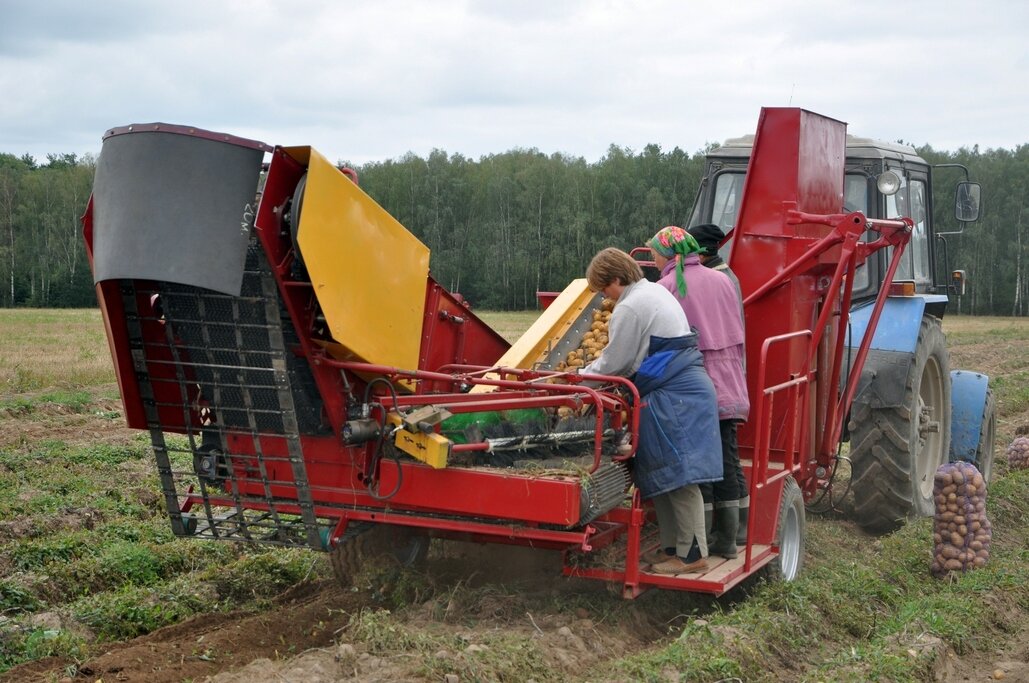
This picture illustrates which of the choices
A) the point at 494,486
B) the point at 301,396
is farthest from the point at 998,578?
the point at 301,396

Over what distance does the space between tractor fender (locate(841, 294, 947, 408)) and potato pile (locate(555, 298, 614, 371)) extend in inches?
63.2

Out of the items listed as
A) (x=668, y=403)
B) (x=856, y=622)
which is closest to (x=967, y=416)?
(x=856, y=622)

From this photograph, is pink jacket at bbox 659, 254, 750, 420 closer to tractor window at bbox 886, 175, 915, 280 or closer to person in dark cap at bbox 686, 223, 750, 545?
person in dark cap at bbox 686, 223, 750, 545

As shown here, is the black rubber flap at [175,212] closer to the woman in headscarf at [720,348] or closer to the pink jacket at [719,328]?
the woman in headscarf at [720,348]

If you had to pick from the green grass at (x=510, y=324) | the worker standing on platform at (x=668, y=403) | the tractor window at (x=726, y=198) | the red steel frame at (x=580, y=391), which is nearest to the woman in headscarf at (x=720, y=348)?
the red steel frame at (x=580, y=391)

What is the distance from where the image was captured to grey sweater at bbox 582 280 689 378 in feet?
17.3

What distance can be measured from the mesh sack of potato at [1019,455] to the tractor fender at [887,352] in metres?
3.11

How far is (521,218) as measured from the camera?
47.1 m

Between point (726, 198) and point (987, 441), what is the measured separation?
297cm

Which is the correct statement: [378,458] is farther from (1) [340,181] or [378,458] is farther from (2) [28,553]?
(2) [28,553]

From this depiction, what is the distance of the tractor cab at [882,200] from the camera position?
25.9ft

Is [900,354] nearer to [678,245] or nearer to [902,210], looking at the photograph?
[902,210]

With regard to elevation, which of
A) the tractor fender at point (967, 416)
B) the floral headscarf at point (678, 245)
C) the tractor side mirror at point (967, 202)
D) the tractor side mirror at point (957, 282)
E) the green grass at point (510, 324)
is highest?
the tractor side mirror at point (967, 202)

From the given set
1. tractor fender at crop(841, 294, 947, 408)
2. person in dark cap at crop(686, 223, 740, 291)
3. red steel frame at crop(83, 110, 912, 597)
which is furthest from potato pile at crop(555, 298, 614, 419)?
tractor fender at crop(841, 294, 947, 408)
